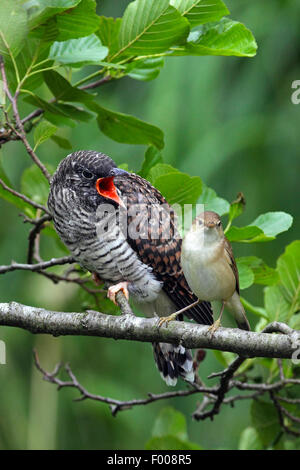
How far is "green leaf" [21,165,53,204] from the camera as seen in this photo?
2785 mm

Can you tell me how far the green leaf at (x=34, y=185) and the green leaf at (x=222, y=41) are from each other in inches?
28.7

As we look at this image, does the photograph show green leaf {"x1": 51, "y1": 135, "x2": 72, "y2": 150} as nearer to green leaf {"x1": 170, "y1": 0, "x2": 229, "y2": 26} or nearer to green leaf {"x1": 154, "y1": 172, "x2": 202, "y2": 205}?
green leaf {"x1": 154, "y1": 172, "x2": 202, "y2": 205}

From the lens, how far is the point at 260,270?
244 cm

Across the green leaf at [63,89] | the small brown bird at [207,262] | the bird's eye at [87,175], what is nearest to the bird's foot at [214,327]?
the small brown bird at [207,262]

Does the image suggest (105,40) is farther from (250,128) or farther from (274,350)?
(250,128)

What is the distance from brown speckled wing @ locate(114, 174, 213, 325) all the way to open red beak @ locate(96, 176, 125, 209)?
0.04m

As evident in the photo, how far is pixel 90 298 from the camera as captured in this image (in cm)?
285

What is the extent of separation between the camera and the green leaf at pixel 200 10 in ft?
7.41

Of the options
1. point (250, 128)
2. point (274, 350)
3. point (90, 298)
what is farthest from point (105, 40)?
point (250, 128)

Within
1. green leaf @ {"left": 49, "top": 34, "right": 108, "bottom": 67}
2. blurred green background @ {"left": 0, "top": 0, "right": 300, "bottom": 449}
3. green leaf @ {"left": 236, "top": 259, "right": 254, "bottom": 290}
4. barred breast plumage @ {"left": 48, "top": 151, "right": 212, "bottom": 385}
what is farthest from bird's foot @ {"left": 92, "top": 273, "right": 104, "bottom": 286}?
blurred green background @ {"left": 0, "top": 0, "right": 300, "bottom": 449}

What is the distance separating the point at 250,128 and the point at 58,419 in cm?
222

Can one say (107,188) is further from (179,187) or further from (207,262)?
(207,262)

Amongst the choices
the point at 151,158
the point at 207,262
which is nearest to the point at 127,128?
the point at 151,158

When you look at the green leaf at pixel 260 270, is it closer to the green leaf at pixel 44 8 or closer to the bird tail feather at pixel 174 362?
the bird tail feather at pixel 174 362
